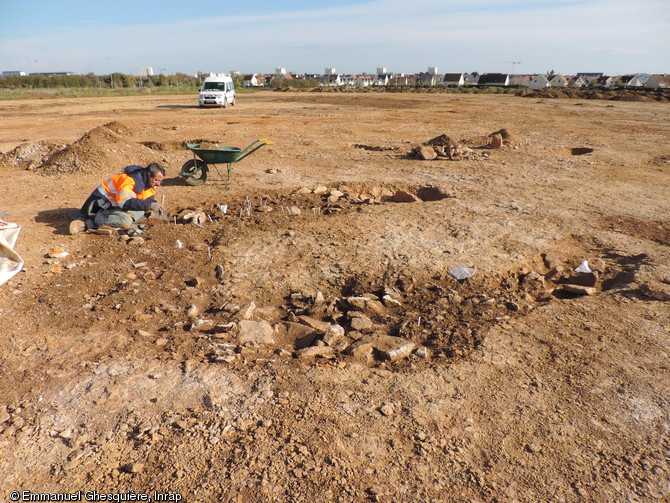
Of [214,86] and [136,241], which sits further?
[214,86]

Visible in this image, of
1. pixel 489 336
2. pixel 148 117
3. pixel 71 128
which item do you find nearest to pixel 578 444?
pixel 489 336

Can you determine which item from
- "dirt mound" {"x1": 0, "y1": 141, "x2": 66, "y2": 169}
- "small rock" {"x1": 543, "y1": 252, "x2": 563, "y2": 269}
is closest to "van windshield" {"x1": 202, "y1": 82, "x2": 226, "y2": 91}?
"dirt mound" {"x1": 0, "y1": 141, "x2": 66, "y2": 169}

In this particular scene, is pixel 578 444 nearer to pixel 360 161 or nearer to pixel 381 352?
pixel 381 352

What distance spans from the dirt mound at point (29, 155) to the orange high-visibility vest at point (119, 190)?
16.0 ft

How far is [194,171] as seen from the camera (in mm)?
8414

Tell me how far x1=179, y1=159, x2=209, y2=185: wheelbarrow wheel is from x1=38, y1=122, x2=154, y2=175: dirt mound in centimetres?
204

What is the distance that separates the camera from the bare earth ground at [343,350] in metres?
2.64

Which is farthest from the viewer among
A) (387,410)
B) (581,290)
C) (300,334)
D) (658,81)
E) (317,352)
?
(658,81)

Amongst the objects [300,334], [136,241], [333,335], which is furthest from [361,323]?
[136,241]

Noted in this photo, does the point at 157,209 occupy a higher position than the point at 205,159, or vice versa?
the point at 205,159

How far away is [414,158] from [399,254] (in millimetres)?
6170

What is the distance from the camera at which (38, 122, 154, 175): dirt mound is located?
9.24 metres

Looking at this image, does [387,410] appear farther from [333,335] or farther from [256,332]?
[256,332]

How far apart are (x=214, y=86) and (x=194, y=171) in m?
19.7
